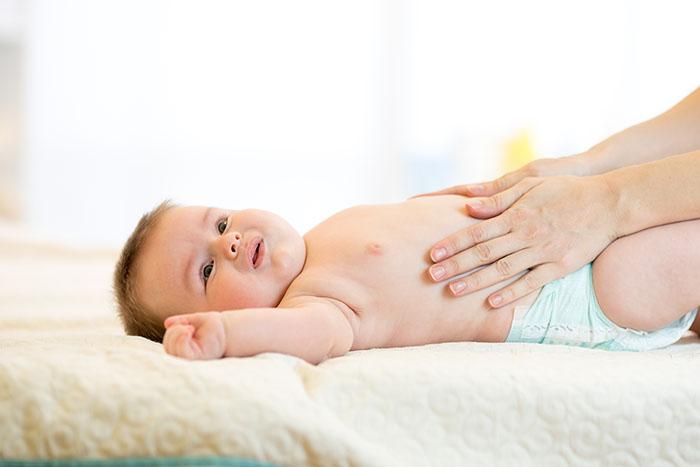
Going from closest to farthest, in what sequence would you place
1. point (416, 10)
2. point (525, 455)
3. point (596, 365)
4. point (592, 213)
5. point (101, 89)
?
point (525, 455) < point (596, 365) < point (592, 213) < point (101, 89) < point (416, 10)

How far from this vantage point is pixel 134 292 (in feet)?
4.69

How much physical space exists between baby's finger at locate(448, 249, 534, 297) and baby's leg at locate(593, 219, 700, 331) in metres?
0.12

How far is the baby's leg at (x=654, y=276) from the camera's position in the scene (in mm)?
1364

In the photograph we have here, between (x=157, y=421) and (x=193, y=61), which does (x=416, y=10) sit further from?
(x=157, y=421)

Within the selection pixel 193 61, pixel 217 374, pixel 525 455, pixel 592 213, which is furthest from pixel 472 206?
pixel 193 61

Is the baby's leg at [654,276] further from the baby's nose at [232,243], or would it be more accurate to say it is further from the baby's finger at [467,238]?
the baby's nose at [232,243]

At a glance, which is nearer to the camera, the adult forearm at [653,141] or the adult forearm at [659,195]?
the adult forearm at [659,195]

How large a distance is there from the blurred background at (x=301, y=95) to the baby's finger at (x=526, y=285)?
9.86 feet

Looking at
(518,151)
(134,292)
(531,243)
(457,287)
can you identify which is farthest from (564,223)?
(518,151)

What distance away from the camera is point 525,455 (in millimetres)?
1037

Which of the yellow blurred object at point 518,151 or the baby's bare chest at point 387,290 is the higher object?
the baby's bare chest at point 387,290

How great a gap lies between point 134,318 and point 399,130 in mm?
3437

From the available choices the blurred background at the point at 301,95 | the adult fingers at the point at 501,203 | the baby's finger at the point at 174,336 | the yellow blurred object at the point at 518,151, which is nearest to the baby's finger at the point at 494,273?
the adult fingers at the point at 501,203

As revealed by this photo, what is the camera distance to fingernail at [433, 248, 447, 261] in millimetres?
1379
